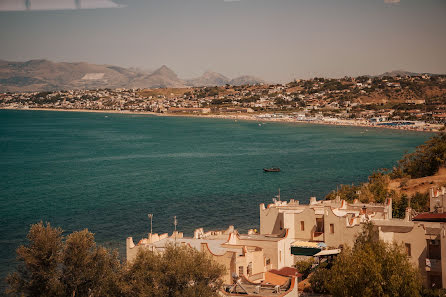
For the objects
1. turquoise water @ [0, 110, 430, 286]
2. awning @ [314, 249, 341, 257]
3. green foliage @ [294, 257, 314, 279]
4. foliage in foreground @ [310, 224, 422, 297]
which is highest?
foliage in foreground @ [310, 224, 422, 297]

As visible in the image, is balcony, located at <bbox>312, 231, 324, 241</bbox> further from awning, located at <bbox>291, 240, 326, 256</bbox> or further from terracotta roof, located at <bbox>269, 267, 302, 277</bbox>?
terracotta roof, located at <bbox>269, 267, 302, 277</bbox>

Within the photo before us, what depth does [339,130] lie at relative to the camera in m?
97.1

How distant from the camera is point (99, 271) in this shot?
12.7 metres

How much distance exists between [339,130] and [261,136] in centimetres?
1899

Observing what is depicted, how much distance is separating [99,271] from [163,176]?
3302 centimetres

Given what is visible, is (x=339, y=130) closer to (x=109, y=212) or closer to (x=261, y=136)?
(x=261, y=136)

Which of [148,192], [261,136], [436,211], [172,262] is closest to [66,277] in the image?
[172,262]

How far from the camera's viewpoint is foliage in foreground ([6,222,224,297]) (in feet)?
34.8

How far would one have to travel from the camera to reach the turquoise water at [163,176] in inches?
1102

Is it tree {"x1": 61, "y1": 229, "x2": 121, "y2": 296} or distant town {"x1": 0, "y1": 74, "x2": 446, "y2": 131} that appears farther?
distant town {"x1": 0, "y1": 74, "x2": 446, "y2": 131}

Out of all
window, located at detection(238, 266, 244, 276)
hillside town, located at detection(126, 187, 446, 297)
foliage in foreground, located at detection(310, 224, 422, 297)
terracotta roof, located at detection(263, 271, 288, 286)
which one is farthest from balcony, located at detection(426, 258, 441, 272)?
window, located at detection(238, 266, 244, 276)

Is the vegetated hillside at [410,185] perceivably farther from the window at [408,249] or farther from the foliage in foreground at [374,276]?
the foliage in foreground at [374,276]

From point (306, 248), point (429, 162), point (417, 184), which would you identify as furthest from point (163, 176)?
point (306, 248)

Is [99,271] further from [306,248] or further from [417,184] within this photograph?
[417,184]
